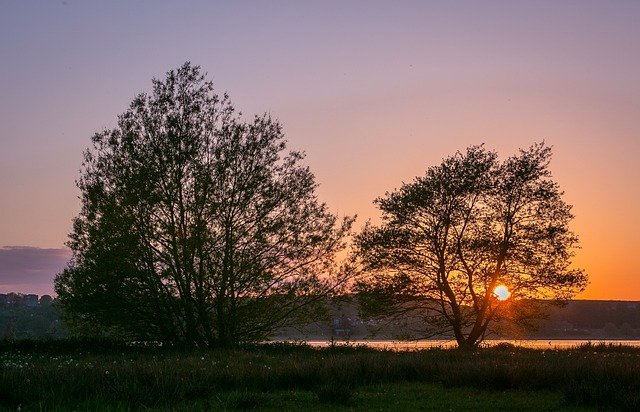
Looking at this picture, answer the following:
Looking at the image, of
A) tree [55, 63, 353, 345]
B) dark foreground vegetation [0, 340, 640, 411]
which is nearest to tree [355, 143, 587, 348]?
tree [55, 63, 353, 345]

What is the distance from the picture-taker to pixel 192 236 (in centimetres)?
3030

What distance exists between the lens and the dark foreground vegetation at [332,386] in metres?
13.1

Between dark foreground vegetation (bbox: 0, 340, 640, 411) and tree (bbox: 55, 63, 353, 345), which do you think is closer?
dark foreground vegetation (bbox: 0, 340, 640, 411)

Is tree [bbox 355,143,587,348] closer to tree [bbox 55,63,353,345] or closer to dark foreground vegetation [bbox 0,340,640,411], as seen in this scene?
tree [bbox 55,63,353,345]

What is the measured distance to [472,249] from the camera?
37156 mm

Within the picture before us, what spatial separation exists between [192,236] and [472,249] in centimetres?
1668

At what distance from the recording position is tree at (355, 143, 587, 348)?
36938 millimetres

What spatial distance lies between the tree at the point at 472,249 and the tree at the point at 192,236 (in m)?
6.20

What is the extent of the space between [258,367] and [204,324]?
13.7m

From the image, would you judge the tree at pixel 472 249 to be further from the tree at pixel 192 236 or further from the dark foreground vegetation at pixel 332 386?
the dark foreground vegetation at pixel 332 386

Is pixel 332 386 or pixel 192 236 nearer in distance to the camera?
pixel 332 386

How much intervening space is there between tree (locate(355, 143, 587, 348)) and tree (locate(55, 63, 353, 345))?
620 centimetres

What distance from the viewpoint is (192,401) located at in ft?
44.0

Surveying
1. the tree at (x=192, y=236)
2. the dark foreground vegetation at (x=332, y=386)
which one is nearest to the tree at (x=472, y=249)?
the tree at (x=192, y=236)
